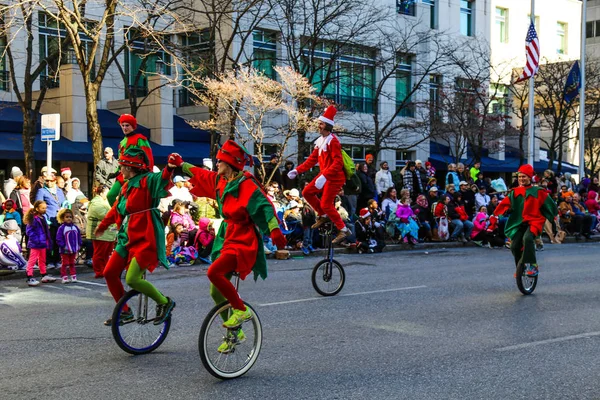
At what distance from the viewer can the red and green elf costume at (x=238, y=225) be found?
674 centimetres

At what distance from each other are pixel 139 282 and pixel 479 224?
51.8ft

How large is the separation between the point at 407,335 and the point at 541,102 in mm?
34429

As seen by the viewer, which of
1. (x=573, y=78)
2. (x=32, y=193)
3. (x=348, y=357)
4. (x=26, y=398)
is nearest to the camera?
(x=26, y=398)

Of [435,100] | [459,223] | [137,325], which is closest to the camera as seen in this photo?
[137,325]

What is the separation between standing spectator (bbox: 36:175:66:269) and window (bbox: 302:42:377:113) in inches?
450

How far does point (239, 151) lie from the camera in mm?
7059

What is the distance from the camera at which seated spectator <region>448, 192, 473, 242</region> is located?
2177 centimetres

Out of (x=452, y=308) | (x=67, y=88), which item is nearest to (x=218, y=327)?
(x=452, y=308)

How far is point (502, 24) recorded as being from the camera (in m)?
44.2

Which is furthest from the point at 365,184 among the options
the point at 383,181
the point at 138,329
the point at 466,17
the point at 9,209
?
the point at 466,17

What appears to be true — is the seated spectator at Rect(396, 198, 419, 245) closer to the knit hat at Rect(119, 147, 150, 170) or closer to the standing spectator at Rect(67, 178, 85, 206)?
the standing spectator at Rect(67, 178, 85, 206)

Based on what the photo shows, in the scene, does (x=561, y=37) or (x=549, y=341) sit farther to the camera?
(x=561, y=37)

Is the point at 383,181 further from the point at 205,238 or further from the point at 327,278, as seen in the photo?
the point at 327,278

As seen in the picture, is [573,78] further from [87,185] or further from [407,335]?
[407,335]
